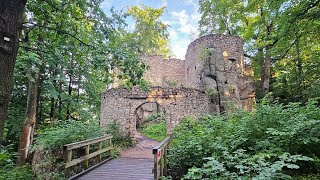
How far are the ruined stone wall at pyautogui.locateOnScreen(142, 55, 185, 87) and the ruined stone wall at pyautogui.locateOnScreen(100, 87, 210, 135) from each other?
921cm

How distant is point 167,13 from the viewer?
74.5ft

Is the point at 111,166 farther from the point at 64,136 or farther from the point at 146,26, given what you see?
the point at 146,26

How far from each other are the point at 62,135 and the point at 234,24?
14423 mm

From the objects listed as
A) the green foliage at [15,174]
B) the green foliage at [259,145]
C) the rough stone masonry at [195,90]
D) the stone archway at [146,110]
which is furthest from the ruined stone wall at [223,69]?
the green foliage at [15,174]

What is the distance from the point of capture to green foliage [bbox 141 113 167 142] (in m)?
13.8

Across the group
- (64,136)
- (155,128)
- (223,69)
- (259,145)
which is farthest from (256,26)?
(64,136)

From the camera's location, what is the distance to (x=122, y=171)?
560 centimetres

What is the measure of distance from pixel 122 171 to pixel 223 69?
1035 cm

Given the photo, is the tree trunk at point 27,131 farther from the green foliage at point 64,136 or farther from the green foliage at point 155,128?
the green foliage at point 155,128

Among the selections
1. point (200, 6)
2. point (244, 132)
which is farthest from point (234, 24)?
point (244, 132)

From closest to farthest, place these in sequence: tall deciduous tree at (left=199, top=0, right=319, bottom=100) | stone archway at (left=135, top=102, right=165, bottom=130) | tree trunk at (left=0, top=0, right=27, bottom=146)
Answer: tree trunk at (left=0, top=0, right=27, bottom=146), tall deciduous tree at (left=199, top=0, right=319, bottom=100), stone archway at (left=135, top=102, right=165, bottom=130)

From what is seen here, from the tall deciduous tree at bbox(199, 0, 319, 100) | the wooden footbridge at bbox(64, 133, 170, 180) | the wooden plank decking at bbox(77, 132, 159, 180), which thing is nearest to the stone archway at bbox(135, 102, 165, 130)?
the tall deciduous tree at bbox(199, 0, 319, 100)

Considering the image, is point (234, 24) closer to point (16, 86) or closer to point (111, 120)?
point (111, 120)

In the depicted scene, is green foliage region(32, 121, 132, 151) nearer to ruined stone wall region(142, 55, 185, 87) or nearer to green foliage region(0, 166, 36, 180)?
green foliage region(0, 166, 36, 180)
